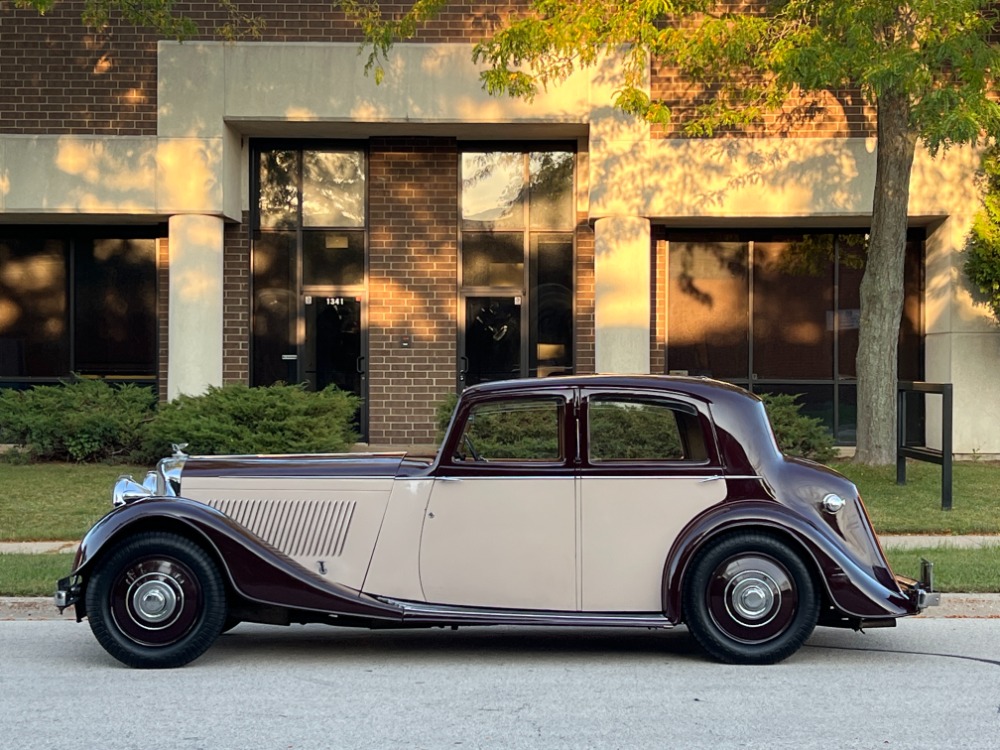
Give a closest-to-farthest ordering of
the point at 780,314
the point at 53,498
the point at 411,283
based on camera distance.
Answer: the point at 53,498
the point at 411,283
the point at 780,314

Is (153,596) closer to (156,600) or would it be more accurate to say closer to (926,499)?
(156,600)

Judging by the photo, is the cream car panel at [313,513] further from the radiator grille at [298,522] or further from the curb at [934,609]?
the curb at [934,609]

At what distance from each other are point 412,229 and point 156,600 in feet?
41.5

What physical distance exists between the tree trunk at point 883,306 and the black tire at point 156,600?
10318 mm

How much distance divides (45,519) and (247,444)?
→ 3.40 m

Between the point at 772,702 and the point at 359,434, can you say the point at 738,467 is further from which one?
the point at 359,434

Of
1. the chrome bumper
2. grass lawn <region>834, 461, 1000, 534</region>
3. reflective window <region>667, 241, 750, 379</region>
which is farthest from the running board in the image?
reflective window <region>667, 241, 750, 379</region>

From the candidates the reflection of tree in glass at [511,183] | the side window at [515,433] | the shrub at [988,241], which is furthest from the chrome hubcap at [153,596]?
the shrub at [988,241]

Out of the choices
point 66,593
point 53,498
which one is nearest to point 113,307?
point 53,498

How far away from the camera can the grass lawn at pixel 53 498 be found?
36.8 feet

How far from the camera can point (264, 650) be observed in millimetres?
6957

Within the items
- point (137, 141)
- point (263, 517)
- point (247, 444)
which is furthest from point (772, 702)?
point (137, 141)

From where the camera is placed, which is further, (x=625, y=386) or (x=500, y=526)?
(x=625, y=386)

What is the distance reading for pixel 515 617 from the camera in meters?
6.30
